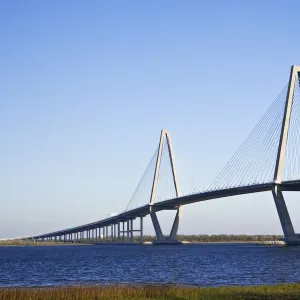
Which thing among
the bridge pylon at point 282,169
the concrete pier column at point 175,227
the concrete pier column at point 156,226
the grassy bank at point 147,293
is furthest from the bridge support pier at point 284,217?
the grassy bank at point 147,293

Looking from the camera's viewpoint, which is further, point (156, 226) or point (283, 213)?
point (156, 226)

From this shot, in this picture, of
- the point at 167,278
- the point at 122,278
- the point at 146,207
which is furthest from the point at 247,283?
the point at 146,207

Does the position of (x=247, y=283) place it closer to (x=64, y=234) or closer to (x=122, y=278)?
(x=122, y=278)

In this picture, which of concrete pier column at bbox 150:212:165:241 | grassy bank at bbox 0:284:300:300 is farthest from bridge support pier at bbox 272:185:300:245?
grassy bank at bbox 0:284:300:300

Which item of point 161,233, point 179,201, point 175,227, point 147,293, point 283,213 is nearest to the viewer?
point 147,293

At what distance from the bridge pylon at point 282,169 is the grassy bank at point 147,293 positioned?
3957cm

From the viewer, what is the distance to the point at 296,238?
68.1m

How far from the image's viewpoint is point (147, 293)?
24125mm

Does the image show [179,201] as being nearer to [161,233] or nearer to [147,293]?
[161,233]

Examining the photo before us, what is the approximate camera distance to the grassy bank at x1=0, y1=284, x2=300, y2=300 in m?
23.0

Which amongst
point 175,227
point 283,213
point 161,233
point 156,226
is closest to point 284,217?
point 283,213

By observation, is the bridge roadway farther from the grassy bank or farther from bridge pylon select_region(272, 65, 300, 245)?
the grassy bank

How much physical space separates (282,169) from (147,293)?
4315 cm

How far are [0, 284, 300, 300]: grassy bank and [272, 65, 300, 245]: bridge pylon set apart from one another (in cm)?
3957
